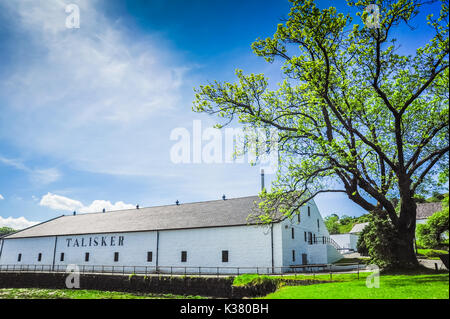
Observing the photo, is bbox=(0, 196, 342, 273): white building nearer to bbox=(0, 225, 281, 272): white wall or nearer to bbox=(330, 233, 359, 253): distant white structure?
bbox=(0, 225, 281, 272): white wall

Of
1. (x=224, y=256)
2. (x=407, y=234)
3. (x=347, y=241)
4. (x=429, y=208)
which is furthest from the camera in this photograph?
(x=347, y=241)

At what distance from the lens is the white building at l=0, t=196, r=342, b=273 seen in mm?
27828

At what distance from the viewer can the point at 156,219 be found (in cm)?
3728

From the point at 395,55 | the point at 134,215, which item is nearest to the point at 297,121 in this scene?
the point at 395,55

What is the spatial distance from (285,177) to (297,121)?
328cm

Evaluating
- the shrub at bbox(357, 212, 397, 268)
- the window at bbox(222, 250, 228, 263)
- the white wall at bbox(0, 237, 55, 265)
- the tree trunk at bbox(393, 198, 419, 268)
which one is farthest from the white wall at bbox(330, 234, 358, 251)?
the white wall at bbox(0, 237, 55, 265)

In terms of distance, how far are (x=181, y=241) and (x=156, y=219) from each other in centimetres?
662

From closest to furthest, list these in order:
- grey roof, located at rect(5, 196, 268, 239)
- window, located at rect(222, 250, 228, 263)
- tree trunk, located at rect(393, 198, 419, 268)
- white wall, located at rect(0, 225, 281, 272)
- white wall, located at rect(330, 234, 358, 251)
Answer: tree trunk, located at rect(393, 198, 419, 268) → white wall, located at rect(0, 225, 281, 272) → window, located at rect(222, 250, 228, 263) → grey roof, located at rect(5, 196, 268, 239) → white wall, located at rect(330, 234, 358, 251)

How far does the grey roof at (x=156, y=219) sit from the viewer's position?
105ft

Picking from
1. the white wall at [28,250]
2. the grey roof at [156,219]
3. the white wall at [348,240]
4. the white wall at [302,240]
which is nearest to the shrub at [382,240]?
the white wall at [302,240]

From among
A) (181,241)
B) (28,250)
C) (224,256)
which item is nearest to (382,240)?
(224,256)

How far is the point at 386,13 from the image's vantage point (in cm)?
1237

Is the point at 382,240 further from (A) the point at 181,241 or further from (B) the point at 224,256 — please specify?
(A) the point at 181,241
